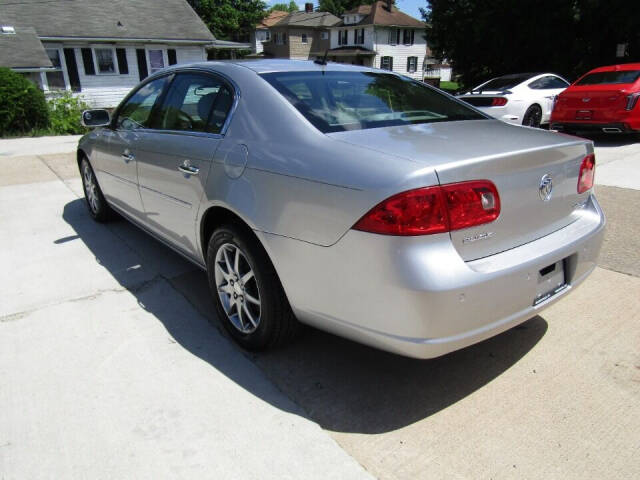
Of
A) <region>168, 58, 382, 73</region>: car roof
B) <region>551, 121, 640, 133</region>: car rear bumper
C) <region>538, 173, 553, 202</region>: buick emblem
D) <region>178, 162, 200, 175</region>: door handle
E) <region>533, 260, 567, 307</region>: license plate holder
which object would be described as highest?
<region>168, 58, 382, 73</region>: car roof

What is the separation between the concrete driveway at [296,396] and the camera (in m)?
2.13

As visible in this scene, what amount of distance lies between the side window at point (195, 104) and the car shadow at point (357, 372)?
1263 millimetres

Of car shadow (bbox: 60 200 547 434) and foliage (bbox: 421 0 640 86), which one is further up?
foliage (bbox: 421 0 640 86)

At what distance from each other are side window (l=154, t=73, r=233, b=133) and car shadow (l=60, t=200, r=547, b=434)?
1263 mm

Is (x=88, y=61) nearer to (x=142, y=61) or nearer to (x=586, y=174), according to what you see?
(x=142, y=61)

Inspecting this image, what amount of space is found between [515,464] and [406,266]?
37.2 inches

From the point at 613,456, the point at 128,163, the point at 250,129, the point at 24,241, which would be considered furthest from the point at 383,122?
the point at 24,241

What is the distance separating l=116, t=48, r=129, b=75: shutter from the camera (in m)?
24.8

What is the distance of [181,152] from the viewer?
3.19 metres

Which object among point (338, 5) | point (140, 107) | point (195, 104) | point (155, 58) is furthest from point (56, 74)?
point (338, 5)

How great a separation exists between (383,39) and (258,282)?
49.0 meters

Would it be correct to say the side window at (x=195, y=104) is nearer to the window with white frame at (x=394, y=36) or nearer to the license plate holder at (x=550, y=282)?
the license plate holder at (x=550, y=282)

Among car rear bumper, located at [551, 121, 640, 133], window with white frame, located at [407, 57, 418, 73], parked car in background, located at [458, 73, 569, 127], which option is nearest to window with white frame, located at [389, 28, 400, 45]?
window with white frame, located at [407, 57, 418, 73]

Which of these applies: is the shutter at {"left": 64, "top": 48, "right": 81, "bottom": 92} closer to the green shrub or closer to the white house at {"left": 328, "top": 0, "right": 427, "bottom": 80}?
the green shrub
